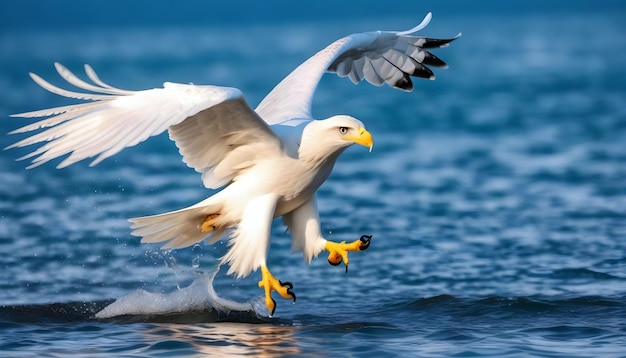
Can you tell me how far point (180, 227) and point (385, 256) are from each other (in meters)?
3.53

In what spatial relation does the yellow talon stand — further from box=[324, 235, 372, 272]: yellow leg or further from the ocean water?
box=[324, 235, 372, 272]: yellow leg

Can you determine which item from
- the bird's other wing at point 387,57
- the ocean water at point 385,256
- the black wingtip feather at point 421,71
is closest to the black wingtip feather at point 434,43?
the bird's other wing at point 387,57

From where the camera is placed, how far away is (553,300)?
44.0ft

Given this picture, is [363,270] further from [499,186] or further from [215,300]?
[499,186]

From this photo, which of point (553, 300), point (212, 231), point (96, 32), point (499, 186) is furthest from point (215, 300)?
point (96, 32)

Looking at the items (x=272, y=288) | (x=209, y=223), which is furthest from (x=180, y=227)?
(x=272, y=288)

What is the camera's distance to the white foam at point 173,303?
527 inches

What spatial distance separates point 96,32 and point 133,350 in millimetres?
89037

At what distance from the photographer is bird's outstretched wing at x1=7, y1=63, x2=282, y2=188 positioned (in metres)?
11.0

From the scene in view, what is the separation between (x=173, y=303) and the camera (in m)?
13.5

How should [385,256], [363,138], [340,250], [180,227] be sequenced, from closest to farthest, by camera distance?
[363,138] → [340,250] → [180,227] → [385,256]

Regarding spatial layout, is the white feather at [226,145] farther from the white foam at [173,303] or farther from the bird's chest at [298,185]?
the white foam at [173,303]

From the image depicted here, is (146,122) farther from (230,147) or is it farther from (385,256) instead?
(385,256)

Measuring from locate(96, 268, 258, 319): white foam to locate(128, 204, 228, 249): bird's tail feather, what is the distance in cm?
66
